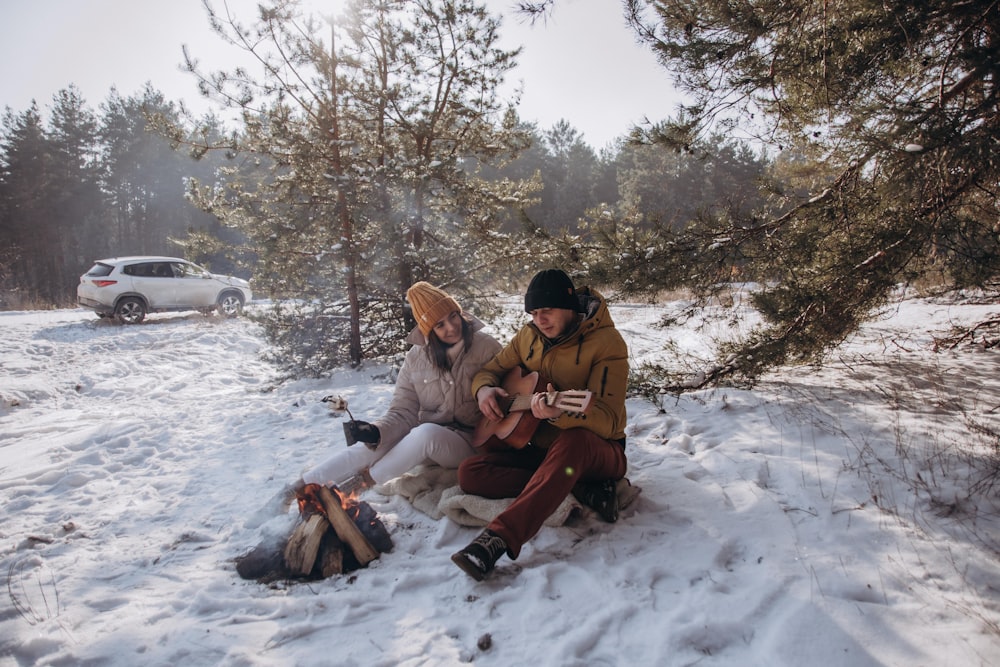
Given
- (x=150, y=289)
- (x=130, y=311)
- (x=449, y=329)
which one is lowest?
(x=449, y=329)

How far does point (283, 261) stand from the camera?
669 cm

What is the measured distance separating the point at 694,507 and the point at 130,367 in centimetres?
933

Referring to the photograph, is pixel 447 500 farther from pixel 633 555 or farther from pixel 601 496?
pixel 633 555

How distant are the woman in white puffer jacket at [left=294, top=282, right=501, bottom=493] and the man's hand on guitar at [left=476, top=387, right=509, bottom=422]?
1.26 ft

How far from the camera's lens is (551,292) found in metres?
2.86

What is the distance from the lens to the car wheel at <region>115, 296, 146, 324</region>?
41.1 feet

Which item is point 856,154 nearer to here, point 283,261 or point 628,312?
point 283,261

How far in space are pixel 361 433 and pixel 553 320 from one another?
1.45 meters

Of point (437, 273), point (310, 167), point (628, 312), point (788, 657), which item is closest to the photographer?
point (788, 657)

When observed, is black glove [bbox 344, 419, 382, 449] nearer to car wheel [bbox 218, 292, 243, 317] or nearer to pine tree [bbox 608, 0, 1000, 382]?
pine tree [bbox 608, 0, 1000, 382]

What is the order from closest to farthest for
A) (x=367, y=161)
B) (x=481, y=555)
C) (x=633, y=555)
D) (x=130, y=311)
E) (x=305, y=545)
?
(x=481, y=555)
(x=633, y=555)
(x=305, y=545)
(x=367, y=161)
(x=130, y=311)

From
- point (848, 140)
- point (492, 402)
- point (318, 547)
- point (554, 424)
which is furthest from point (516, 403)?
point (848, 140)

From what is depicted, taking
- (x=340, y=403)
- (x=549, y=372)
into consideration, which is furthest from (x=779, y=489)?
(x=340, y=403)

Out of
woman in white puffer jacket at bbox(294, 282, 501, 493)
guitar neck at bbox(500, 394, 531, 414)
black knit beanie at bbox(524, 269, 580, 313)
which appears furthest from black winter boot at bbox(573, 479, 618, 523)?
black knit beanie at bbox(524, 269, 580, 313)
